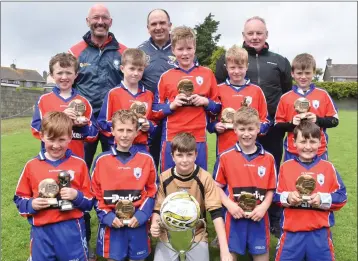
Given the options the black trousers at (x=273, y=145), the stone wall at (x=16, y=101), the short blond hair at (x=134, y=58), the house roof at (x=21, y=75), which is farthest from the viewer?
the house roof at (x=21, y=75)

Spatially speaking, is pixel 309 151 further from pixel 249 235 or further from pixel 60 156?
pixel 60 156

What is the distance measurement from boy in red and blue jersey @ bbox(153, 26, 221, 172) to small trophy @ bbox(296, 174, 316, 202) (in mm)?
1289

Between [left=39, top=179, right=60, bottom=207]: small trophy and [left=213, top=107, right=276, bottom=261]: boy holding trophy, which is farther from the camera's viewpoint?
[left=213, top=107, right=276, bottom=261]: boy holding trophy

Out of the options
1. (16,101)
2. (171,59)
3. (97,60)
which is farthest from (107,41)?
(16,101)

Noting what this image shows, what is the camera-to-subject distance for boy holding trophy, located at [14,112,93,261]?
362cm

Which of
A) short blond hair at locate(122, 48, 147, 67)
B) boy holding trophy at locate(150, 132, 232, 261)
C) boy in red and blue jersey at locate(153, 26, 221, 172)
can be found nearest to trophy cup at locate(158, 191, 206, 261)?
boy holding trophy at locate(150, 132, 232, 261)

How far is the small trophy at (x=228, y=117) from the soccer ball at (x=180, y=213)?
137 centimetres

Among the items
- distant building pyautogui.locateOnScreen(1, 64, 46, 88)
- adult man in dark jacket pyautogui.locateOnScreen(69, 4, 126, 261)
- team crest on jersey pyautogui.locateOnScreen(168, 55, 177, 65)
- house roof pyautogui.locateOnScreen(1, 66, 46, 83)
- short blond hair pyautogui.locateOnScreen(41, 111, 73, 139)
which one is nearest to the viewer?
short blond hair pyautogui.locateOnScreen(41, 111, 73, 139)

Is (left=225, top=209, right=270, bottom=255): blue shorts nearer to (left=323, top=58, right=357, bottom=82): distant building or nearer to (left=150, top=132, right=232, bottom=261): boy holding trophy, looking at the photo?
(left=150, top=132, right=232, bottom=261): boy holding trophy

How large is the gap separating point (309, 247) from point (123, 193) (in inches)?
75.7

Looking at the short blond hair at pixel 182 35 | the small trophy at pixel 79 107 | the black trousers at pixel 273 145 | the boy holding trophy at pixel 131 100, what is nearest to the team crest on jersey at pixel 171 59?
the short blond hair at pixel 182 35

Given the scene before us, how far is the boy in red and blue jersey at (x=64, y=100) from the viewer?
436 cm

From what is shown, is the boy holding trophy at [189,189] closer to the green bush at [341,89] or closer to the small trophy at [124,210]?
the small trophy at [124,210]

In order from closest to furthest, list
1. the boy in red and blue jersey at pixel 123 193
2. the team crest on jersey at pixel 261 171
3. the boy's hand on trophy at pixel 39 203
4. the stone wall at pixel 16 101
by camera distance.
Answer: the boy's hand on trophy at pixel 39 203 < the boy in red and blue jersey at pixel 123 193 < the team crest on jersey at pixel 261 171 < the stone wall at pixel 16 101
